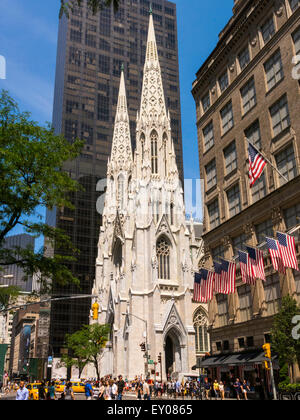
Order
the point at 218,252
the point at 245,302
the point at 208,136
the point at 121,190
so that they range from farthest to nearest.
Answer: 1. the point at 121,190
2. the point at 208,136
3. the point at 218,252
4. the point at 245,302

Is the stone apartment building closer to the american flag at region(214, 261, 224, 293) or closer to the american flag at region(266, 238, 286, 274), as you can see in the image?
the american flag at region(214, 261, 224, 293)

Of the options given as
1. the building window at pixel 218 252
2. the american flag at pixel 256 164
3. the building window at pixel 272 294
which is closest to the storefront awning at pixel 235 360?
the building window at pixel 272 294

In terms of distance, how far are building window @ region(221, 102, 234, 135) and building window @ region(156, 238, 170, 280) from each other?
33.0 m

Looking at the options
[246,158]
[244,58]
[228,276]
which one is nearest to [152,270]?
[246,158]

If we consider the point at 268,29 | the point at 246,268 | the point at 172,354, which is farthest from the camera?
the point at 172,354

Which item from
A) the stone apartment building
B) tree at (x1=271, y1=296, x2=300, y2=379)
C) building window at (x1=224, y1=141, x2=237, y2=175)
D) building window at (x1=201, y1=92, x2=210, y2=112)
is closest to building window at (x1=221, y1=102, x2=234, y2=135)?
the stone apartment building

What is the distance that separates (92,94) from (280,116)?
3615 inches

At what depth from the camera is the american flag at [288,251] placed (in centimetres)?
2184

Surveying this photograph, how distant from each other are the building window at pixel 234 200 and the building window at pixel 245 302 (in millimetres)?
5423

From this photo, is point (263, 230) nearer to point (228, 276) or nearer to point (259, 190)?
point (259, 190)

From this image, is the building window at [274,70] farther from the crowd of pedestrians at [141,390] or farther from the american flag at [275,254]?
the crowd of pedestrians at [141,390]

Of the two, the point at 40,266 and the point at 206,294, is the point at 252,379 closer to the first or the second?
the point at 206,294

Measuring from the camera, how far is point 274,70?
28266mm

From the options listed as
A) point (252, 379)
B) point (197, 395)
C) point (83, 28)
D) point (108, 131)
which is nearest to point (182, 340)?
point (197, 395)
